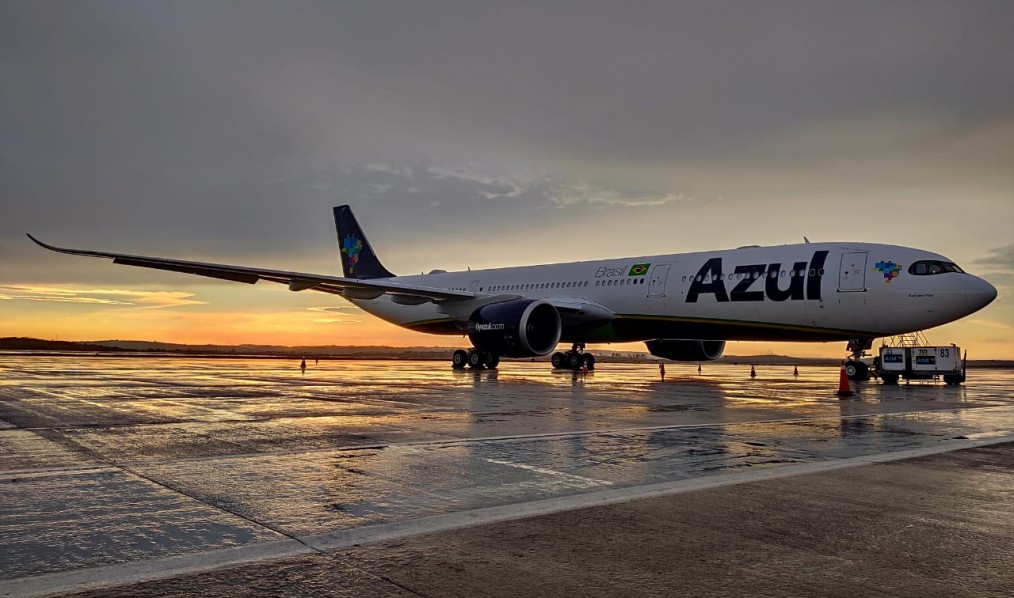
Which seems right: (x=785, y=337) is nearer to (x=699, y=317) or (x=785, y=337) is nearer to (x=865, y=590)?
(x=699, y=317)

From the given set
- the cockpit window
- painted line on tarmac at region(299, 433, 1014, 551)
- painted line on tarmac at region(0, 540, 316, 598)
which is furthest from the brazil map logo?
painted line on tarmac at region(0, 540, 316, 598)

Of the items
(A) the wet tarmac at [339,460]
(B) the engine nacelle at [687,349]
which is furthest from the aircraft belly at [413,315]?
(A) the wet tarmac at [339,460]

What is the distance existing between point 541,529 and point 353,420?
18.1 ft

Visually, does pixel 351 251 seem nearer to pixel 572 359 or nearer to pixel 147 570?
pixel 572 359

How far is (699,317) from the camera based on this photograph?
69.1 ft

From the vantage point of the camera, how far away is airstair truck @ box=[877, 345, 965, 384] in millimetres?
21062

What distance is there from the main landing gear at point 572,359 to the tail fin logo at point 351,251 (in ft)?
40.3

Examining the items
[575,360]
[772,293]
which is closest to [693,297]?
[772,293]

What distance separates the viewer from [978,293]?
17500 mm

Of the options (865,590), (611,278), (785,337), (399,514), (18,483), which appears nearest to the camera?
(865,590)

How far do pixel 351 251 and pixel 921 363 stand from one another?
2414 cm

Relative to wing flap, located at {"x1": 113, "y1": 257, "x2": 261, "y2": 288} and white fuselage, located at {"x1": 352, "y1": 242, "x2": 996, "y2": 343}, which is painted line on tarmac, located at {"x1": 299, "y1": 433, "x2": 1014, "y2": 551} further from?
wing flap, located at {"x1": 113, "y1": 257, "x2": 261, "y2": 288}

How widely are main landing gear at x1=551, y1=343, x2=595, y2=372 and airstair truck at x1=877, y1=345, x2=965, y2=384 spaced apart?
32.2 ft

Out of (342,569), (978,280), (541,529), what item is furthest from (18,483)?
(978,280)
